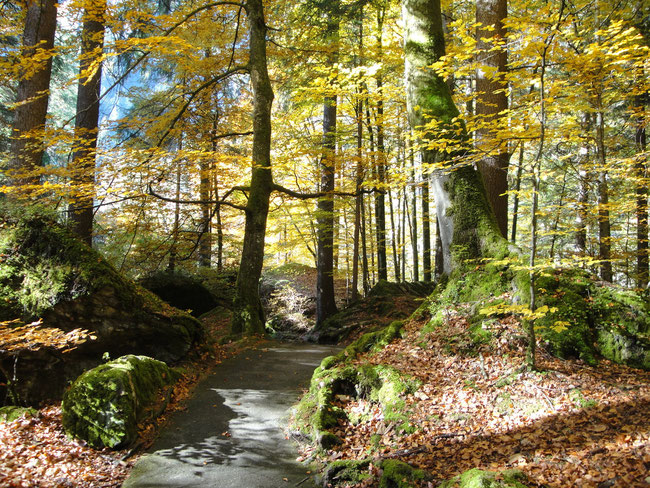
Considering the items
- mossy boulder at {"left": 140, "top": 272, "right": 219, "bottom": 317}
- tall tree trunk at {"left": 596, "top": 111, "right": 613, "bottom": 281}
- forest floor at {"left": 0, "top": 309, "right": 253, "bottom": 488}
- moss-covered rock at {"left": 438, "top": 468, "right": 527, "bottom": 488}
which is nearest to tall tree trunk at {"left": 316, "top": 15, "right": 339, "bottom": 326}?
mossy boulder at {"left": 140, "top": 272, "right": 219, "bottom": 317}

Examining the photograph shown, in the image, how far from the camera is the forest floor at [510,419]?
2.87m

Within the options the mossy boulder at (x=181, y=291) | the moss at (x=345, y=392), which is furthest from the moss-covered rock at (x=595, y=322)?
the mossy boulder at (x=181, y=291)

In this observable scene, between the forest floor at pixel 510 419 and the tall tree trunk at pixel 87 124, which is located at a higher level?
the tall tree trunk at pixel 87 124

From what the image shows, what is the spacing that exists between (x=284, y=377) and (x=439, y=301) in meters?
2.93

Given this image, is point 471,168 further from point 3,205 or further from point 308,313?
point 308,313

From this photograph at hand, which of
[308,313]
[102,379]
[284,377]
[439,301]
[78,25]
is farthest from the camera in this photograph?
[308,313]

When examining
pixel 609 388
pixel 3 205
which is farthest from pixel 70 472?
pixel 609 388

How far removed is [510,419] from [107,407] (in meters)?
4.38

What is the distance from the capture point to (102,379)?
4.64 m

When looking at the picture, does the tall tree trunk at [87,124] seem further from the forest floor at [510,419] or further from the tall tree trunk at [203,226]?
the forest floor at [510,419]

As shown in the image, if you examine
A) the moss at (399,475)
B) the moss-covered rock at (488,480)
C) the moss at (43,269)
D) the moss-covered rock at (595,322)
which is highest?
the moss at (43,269)

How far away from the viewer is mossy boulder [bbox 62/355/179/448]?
4.36 metres

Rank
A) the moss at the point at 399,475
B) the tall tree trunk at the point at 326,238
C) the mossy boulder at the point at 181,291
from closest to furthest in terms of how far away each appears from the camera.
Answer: the moss at the point at 399,475, the tall tree trunk at the point at 326,238, the mossy boulder at the point at 181,291

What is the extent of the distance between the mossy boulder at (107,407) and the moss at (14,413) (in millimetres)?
429
